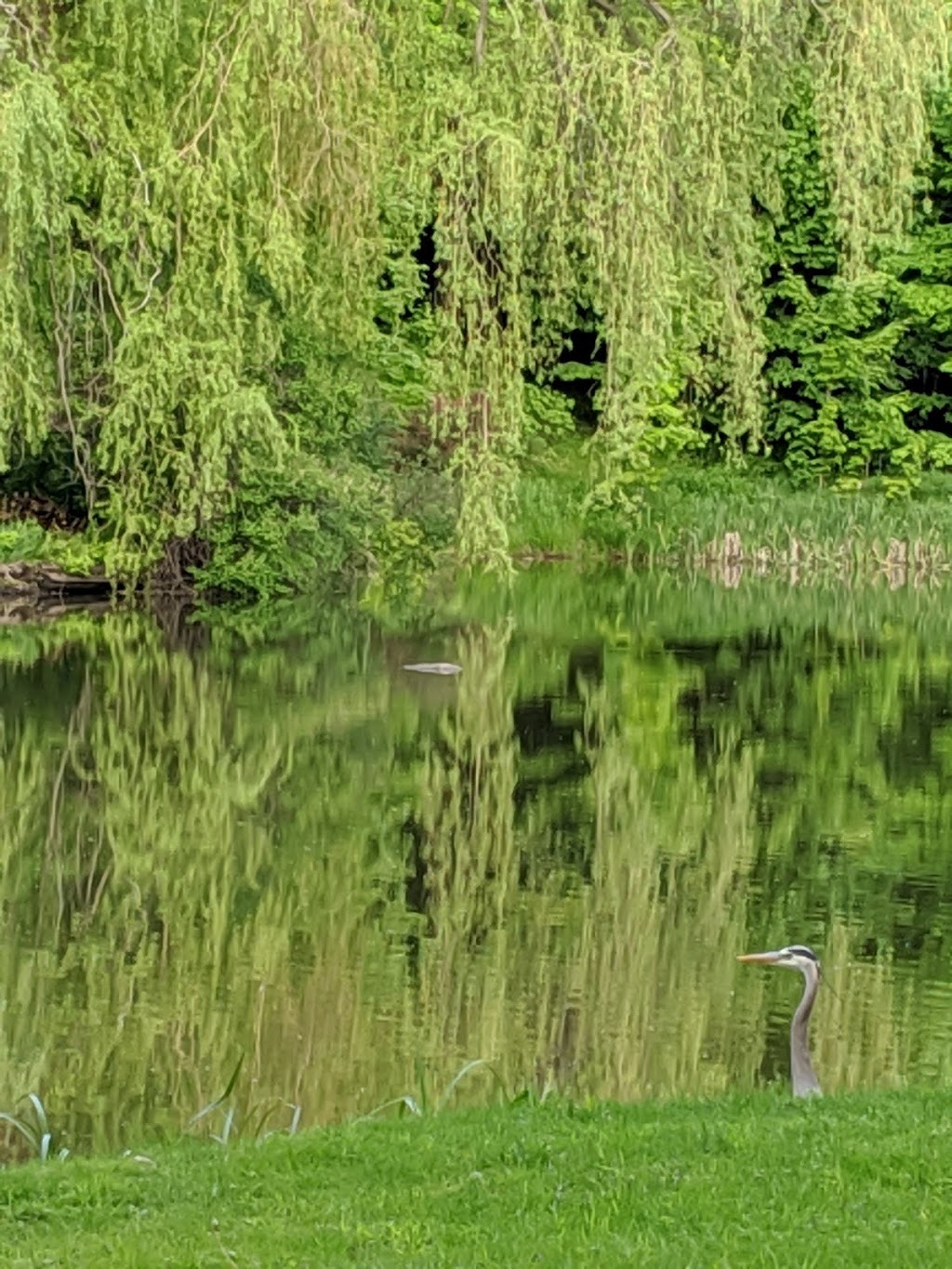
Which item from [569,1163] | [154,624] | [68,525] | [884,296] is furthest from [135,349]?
[884,296]

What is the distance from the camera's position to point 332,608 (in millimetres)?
24297

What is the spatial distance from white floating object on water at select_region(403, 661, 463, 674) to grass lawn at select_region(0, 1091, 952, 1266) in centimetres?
1338

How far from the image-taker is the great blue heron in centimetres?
673

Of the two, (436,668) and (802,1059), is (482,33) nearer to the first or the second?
(802,1059)

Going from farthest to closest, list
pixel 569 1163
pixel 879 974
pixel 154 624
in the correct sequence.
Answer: pixel 154 624, pixel 879 974, pixel 569 1163

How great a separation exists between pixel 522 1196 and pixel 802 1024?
2162mm

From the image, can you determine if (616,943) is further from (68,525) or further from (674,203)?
(68,525)

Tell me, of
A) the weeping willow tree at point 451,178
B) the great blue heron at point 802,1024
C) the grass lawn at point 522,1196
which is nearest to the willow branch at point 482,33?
the weeping willow tree at point 451,178

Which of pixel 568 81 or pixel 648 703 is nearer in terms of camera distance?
pixel 568 81

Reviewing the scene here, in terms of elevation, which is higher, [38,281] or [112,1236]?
[38,281]

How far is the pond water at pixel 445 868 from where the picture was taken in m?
8.38

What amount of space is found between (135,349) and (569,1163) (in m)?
13.3

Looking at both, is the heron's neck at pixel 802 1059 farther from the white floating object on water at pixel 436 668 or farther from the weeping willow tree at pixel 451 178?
the white floating object on water at pixel 436 668

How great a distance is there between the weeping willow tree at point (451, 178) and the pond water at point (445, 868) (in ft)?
6.34
